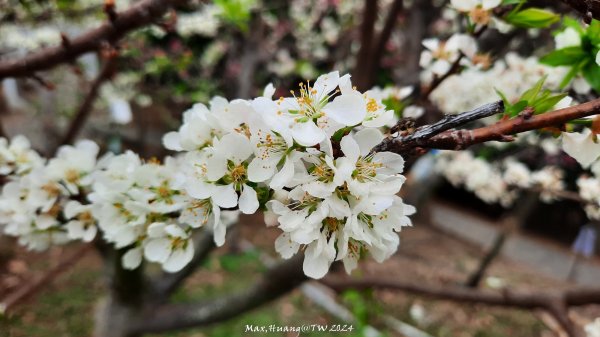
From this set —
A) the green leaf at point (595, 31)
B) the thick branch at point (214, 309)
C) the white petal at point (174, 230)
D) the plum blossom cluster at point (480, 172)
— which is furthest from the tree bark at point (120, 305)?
the plum blossom cluster at point (480, 172)

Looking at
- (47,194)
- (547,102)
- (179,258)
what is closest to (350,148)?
(547,102)

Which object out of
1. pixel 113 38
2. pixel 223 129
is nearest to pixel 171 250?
pixel 223 129

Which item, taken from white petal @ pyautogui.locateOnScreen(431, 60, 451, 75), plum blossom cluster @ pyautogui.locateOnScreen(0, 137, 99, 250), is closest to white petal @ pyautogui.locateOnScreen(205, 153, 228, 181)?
plum blossom cluster @ pyautogui.locateOnScreen(0, 137, 99, 250)

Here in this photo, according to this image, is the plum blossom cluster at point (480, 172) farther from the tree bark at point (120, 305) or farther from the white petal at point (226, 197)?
the white petal at point (226, 197)

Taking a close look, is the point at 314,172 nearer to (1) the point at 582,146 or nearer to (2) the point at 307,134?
(2) the point at 307,134

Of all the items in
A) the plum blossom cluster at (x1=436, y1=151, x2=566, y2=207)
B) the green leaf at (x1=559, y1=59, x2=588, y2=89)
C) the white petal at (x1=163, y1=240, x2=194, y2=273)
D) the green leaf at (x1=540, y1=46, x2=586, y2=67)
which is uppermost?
the green leaf at (x1=540, y1=46, x2=586, y2=67)

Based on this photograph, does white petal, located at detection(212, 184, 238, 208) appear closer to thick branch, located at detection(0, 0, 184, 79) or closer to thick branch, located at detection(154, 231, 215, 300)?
thick branch, located at detection(0, 0, 184, 79)

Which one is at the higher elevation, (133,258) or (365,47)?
(133,258)
